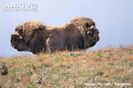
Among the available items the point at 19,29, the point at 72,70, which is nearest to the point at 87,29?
the point at 19,29

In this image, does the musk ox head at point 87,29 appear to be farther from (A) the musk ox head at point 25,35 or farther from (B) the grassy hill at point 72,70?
(B) the grassy hill at point 72,70

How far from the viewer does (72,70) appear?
10680 millimetres

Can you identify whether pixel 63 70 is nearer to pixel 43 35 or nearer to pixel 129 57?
pixel 129 57

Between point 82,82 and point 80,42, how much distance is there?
5.89 m

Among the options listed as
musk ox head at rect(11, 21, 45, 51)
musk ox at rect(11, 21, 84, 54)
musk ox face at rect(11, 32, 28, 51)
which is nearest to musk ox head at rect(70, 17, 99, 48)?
musk ox at rect(11, 21, 84, 54)

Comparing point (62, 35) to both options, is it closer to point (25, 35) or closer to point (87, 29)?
point (87, 29)

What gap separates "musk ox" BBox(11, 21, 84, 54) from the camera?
49.8 feet

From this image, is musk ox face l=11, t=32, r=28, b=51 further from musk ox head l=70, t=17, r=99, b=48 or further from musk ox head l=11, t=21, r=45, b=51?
musk ox head l=70, t=17, r=99, b=48

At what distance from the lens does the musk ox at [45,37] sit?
15.2 metres

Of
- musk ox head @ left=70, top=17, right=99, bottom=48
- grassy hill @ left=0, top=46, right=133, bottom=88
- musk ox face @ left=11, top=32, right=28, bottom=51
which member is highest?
musk ox head @ left=70, top=17, right=99, bottom=48

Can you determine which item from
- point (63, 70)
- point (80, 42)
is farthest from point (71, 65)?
point (80, 42)

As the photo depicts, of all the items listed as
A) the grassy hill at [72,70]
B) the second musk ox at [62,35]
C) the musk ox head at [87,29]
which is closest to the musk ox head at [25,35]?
the second musk ox at [62,35]

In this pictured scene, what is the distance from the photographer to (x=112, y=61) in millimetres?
11180

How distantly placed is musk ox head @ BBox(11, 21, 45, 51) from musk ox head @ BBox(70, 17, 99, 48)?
1297 millimetres
